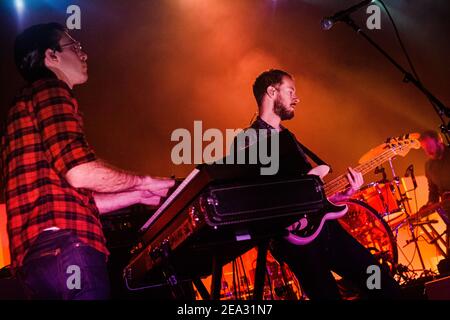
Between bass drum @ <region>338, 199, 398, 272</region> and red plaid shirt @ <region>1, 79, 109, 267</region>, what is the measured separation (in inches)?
181

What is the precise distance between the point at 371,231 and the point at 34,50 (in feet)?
17.1

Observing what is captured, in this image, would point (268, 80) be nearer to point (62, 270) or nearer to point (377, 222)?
point (62, 270)

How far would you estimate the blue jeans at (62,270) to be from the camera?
175 centimetres

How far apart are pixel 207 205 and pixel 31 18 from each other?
5441mm

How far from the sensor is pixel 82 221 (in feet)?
6.32

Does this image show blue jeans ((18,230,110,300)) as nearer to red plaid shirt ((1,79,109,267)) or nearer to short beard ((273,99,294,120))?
red plaid shirt ((1,79,109,267))

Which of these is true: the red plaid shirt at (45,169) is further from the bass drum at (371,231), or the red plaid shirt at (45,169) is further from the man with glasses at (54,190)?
the bass drum at (371,231)

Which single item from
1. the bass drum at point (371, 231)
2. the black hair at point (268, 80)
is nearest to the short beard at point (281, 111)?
the black hair at point (268, 80)

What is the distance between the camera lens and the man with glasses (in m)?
1.79

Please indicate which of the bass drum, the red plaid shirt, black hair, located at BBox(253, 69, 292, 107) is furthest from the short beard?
the bass drum

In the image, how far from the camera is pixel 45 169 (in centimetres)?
195

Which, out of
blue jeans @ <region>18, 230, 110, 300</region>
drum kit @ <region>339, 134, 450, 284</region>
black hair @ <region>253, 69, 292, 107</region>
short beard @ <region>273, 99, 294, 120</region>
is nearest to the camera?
blue jeans @ <region>18, 230, 110, 300</region>
